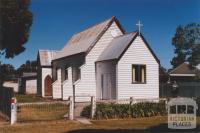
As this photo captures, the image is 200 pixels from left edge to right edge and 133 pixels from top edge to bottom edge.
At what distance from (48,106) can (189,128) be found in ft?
27.4

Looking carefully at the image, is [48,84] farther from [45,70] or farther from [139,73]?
[139,73]

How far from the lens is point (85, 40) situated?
3447 centimetres

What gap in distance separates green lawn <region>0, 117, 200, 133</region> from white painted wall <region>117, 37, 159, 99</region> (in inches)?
Answer: 355

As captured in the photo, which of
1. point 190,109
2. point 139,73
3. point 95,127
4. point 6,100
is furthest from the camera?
point 139,73

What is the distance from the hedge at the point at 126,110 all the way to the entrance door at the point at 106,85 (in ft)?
27.0

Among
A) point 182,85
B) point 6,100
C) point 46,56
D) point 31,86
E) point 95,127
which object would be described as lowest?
point 95,127

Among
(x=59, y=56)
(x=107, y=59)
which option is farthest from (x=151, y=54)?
(x=59, y=56)

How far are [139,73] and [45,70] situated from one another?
14.5 metres

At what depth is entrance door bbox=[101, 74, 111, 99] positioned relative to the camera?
97.1 ft

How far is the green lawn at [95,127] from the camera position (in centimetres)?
1606

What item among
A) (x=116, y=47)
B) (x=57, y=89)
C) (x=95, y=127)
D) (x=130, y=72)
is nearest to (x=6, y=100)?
(x=95, y=127)

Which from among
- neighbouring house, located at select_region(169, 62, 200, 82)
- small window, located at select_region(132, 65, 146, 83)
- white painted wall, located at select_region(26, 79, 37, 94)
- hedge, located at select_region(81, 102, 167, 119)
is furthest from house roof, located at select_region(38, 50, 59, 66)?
hedge, located at select_region(81, 102, 167, 119)

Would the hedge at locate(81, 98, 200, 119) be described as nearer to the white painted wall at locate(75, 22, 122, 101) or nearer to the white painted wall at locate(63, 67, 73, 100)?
the white painted wall at locate(75, 22, 122, 101)

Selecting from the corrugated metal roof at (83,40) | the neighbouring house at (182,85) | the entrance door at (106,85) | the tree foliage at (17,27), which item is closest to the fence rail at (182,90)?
the neighbouring house at (182,85)
